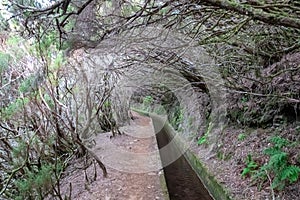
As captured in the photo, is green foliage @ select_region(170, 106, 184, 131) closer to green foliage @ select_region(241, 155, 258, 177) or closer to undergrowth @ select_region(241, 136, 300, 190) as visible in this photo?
green foliage @ select_region(241, 155, 258, 177)

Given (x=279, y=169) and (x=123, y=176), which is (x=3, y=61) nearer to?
(x=123, y=176)

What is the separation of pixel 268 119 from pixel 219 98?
3.91 m

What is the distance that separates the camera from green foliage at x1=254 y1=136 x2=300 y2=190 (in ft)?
17.0

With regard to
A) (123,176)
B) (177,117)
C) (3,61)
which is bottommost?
(177,117)

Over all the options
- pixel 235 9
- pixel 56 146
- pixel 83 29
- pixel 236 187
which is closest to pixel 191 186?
pixel 236 187

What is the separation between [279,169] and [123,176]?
3.71 meters

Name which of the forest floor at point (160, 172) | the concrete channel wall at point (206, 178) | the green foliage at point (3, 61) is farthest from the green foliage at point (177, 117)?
the green foliage at point (3, 61)

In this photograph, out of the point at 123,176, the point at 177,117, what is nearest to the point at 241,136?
the point at 123,176

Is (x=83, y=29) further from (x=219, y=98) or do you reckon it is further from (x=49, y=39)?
(x=219, y=98)

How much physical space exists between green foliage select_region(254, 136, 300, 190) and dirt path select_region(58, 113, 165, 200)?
206 centimetres

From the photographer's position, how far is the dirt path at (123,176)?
6363 mm

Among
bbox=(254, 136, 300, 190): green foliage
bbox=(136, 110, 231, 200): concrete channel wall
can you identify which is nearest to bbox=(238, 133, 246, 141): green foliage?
bbox=(136, 110, 231, 200): concrete channel wall

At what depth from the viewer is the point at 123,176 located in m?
7.63

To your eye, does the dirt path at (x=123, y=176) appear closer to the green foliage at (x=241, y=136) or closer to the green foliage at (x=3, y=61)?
the green foliage at (x=241, y=136)
